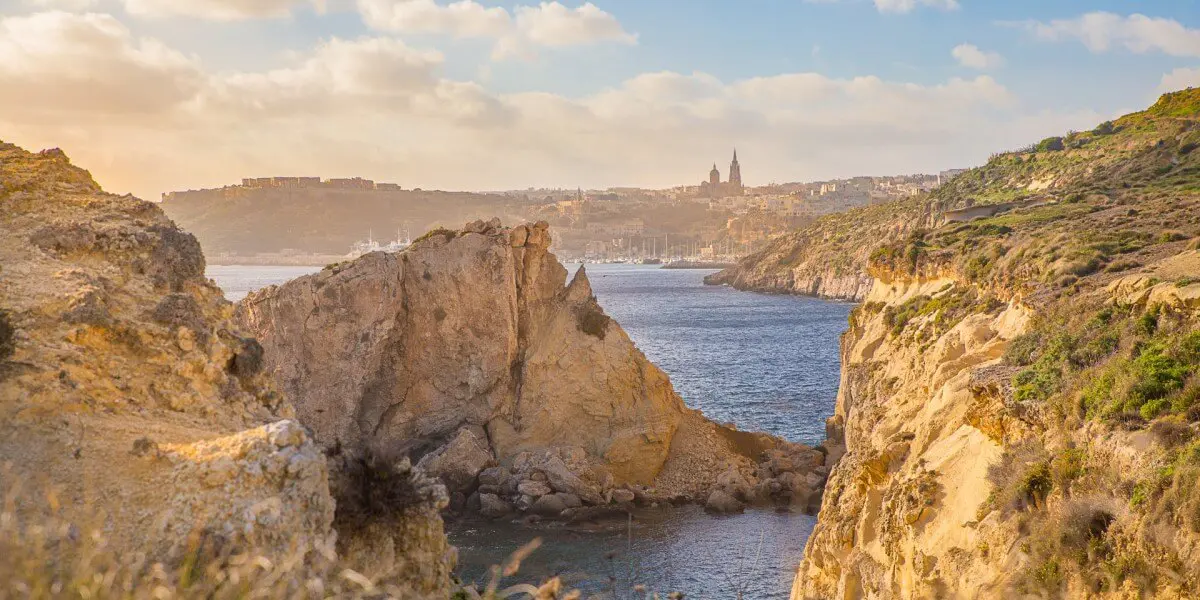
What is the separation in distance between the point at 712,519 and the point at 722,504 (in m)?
0.76

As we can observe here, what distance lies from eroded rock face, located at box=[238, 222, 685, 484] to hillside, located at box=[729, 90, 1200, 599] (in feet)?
25.6

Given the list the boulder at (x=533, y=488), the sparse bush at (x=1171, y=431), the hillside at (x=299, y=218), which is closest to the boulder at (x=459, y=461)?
the boulder at (x=533, y=488)

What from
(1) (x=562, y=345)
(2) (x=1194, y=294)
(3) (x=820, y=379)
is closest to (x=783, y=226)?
(3) (x=820, y=379)

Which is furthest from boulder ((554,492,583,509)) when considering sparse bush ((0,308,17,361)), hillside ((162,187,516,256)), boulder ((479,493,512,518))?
hillside ((162,187,516,256))

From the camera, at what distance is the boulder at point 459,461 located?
2570 cm

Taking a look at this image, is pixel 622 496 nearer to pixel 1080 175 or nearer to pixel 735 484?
pixel 735 484

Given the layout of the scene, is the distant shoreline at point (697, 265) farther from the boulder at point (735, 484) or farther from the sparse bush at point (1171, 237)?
the sparse bush at point (1171, 237)

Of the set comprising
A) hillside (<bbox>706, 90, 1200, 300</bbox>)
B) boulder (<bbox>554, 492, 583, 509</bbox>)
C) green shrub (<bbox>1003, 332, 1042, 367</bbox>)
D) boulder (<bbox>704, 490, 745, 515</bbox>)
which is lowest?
boulder (<bbox>704, 490, 745, 515</bbox>)

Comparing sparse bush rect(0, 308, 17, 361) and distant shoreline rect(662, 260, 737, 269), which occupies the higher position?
sparse bush rect(0, 308, 17, 361)

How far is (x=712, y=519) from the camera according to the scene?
25.0 metres

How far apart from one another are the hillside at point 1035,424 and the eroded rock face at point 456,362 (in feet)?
25.6

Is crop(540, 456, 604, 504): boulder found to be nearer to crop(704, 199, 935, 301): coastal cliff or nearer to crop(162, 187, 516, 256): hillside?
crop(704, 199, 935, 301): coastal cliff

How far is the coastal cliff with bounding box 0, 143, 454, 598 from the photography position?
537 centimetres

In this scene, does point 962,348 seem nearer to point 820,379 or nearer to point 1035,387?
point 1035,387
